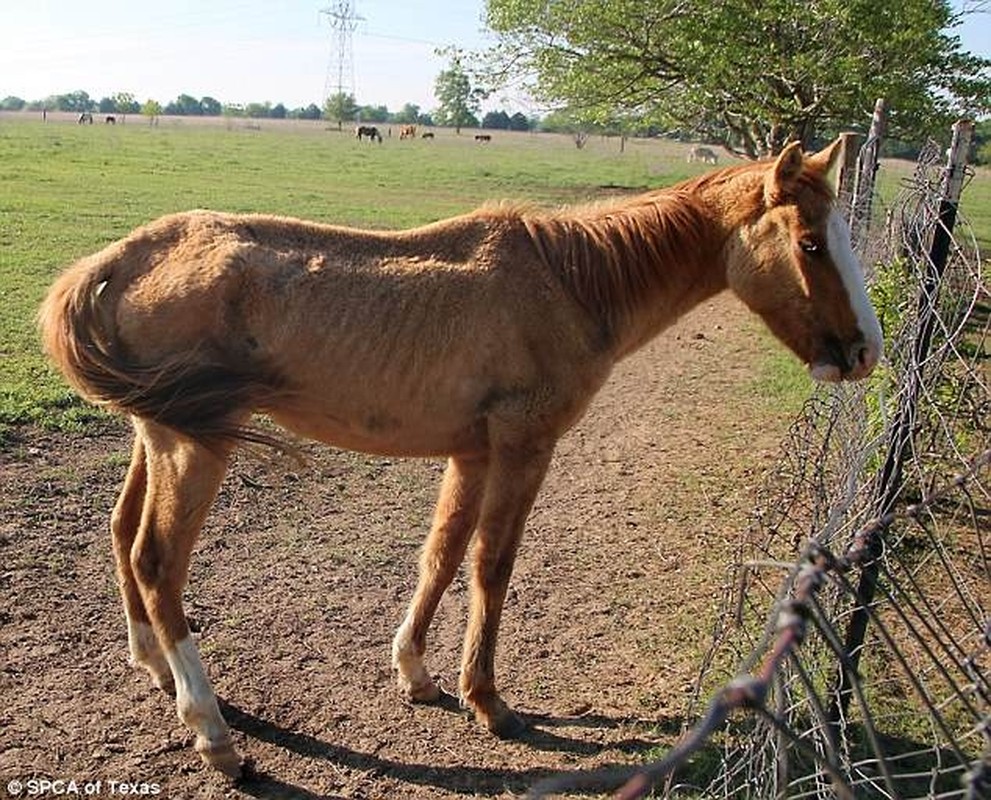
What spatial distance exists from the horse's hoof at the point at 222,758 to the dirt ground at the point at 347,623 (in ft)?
0.19

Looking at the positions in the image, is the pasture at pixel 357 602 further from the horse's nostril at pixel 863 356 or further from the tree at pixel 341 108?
the tree at pixel 341 108

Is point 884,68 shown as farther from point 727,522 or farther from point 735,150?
point 727,522

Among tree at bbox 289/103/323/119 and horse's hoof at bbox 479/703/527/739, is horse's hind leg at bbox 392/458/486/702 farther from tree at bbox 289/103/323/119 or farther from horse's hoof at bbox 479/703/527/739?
tree at bbox 289/103/323/119

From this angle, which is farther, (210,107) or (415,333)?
(210,107)

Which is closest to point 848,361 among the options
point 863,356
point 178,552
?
point 863,356

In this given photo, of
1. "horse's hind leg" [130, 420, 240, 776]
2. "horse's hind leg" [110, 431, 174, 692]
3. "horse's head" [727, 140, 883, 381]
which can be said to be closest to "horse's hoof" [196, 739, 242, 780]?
"horse's hind leg" [130, 420, 240, 776]

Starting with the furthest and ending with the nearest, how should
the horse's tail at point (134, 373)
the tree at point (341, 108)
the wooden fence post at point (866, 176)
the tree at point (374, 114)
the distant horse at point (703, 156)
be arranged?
the tree at point (374, 114) < the tree at point (341, 108) < the distant horse at point (703, 156) < the wooden fence post at point (866, 176) < the horse's tail at point (134, 373)

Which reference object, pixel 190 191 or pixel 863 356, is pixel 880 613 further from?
pixel 190 191

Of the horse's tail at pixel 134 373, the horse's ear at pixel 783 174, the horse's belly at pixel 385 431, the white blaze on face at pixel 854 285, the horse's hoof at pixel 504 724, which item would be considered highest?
the horse's ear at pixel 783 174

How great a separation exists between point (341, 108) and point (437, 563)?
339 ft

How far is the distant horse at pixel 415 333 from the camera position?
128 inches

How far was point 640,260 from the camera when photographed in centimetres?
370

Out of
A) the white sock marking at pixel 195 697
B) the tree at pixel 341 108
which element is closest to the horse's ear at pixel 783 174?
the white sock marking at pixel 195 697

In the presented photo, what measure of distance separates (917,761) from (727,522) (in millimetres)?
2219
